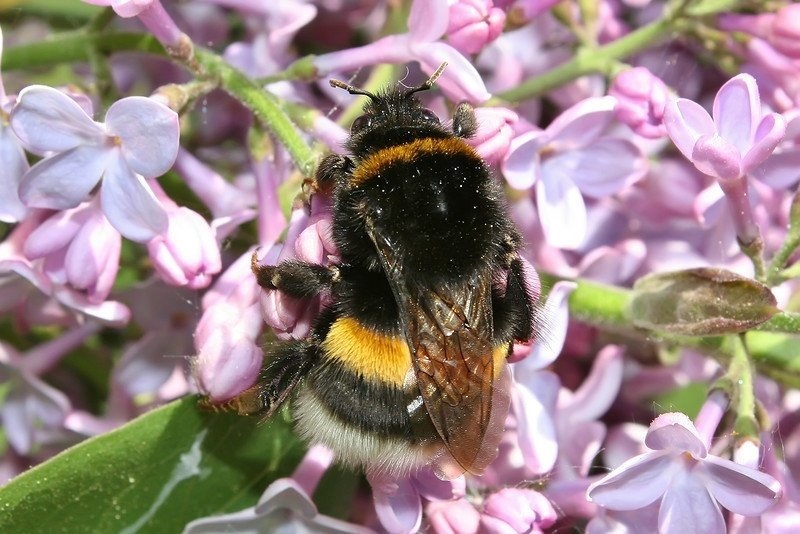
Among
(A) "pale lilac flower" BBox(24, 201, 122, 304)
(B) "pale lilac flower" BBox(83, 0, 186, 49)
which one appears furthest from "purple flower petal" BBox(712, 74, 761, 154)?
(A) "pale lilac flower" BBox(24, 201, 122, 304)

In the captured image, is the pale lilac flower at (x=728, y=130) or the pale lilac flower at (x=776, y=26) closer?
the pale lilac flower at (x=728, y=130)

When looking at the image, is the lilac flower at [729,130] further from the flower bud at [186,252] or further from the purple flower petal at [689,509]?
the flower bud at [186,252]

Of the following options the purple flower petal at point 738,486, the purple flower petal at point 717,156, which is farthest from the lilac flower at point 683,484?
the purple flower petal at point 717,156

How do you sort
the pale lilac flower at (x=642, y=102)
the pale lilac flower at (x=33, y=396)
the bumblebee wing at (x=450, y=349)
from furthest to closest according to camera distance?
the pale lilac flower at (x=33, y=396), the pale lilac flower at (x=642, y=102), the bumblebee wing at (x=450, y=349)

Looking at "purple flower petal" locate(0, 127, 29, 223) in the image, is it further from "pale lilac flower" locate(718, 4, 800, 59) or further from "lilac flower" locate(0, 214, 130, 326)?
"pale lilac flower" locate(718, 4, 800, 59)

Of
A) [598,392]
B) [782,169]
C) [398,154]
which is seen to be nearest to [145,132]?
[398,154]

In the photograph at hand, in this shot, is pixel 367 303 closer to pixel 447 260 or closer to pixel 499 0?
pixel 447 260

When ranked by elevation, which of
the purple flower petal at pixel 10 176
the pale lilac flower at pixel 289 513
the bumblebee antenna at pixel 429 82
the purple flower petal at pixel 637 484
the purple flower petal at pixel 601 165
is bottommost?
the pale lilac flower at pixel 289 513
